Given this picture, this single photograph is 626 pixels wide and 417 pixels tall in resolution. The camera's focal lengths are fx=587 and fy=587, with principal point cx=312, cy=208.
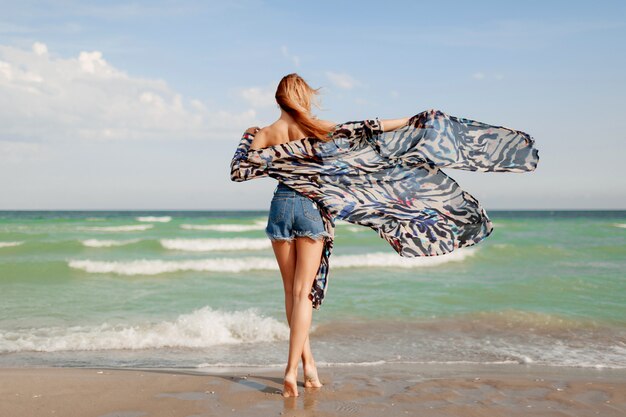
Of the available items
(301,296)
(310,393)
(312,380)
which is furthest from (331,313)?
(301,296)

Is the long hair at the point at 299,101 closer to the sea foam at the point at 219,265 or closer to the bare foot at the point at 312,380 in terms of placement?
the bare foot at the point at 312,380

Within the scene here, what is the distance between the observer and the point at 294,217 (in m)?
3.99

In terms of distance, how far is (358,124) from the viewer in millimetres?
4074

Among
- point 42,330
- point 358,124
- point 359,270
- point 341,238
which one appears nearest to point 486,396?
point 358,124

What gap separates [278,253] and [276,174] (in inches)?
21.8

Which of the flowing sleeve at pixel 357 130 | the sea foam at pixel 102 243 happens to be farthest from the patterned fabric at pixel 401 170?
Answer: the sea foam at pixel 102 243

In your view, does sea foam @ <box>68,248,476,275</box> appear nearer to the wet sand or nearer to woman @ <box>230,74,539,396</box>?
the wet sand

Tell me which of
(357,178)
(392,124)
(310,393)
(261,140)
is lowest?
(310,393)

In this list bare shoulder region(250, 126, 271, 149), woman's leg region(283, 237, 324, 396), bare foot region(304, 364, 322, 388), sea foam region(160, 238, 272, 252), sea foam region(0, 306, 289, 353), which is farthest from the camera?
sea foam region(160, 238, 272, 252)

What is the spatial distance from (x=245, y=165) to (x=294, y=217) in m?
0.53

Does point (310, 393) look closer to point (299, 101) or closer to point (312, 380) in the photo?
point (312, 380)

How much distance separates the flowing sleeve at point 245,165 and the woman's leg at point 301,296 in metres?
0.55

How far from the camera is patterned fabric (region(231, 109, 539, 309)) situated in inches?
160

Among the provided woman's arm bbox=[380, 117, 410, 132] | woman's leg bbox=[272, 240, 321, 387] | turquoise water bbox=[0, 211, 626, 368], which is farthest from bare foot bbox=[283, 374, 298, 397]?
woman's arm bbox=[380, 117, 410, 132]
